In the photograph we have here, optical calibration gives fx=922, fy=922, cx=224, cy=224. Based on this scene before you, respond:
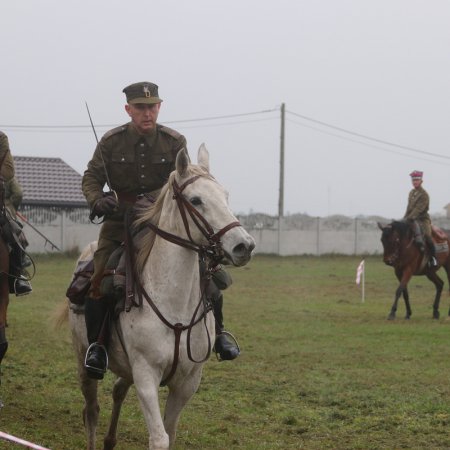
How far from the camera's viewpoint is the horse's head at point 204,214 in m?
5.89

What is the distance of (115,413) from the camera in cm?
809

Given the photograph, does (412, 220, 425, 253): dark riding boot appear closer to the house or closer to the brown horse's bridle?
the brown horse's bridle

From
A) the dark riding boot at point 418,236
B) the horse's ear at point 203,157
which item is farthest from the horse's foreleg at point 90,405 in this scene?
the dark riding boot at point 418,236

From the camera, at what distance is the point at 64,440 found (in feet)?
27.5

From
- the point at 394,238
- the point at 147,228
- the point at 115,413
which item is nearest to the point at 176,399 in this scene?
the point at 147,228

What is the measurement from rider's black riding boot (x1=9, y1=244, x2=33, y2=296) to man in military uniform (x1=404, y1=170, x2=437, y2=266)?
1215 cm

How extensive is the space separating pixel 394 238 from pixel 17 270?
1224 centimetres

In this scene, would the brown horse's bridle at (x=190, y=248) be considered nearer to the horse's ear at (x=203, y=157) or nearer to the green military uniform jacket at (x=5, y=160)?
the horse's ear at (x=203, y=157)

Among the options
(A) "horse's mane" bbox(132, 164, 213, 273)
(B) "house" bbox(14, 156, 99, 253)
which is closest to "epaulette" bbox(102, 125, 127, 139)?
(A) "horse's mane" bbox(132, 164, 213, 273)

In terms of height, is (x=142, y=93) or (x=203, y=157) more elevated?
(x=142, y=93)

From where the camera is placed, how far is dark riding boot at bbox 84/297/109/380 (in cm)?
696

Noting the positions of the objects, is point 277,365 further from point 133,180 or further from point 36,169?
point 36,169

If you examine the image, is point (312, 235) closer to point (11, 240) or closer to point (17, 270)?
point (17, 270)

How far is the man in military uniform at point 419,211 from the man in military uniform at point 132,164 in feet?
42.2
